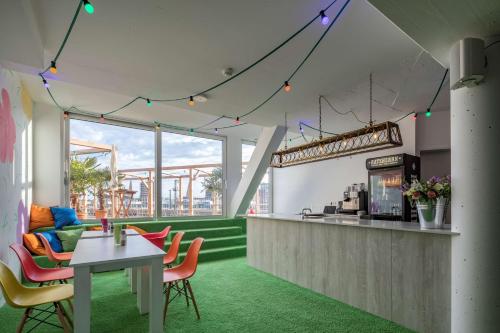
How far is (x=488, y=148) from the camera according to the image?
196 centimetres

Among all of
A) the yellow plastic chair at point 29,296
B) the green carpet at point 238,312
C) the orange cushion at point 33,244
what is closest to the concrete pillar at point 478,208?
the green carpet at point 238,312

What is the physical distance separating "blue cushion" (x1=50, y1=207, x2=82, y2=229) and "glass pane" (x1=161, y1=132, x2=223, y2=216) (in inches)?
83.4

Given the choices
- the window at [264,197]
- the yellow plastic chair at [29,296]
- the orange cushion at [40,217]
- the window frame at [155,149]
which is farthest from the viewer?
the window at [264,197]

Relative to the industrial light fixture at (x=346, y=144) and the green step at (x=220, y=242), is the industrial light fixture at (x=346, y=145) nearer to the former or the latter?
the industrial light fixture at (x=346, y=144)

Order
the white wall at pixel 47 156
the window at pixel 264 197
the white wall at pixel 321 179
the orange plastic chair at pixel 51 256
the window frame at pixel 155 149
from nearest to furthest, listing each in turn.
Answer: the orange plastic chair at pixel 51 256 → the white wall at pixel 47 156 → the window frame at pixel 155 149 → the white wall at pixel 321 179 → the window at pixel 264 197

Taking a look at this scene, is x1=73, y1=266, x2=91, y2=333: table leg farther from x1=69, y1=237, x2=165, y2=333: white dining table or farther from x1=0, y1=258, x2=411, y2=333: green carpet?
x1=0, y1=258, x2=411, y2=333: green carpet

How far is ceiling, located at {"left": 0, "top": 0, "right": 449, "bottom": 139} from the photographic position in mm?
2250

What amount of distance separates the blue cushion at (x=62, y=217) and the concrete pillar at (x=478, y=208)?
5.45 m

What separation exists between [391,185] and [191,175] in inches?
188

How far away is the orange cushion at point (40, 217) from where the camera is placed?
4531 mm

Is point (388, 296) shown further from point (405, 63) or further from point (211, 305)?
point (405, 63)

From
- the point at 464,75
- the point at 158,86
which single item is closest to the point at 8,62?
the point at 158,86

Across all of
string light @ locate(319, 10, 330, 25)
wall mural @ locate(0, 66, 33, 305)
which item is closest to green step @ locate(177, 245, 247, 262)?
wall mural @ locate(0, 66, 33, 305)

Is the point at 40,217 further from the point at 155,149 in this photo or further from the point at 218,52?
the point at 218,52
